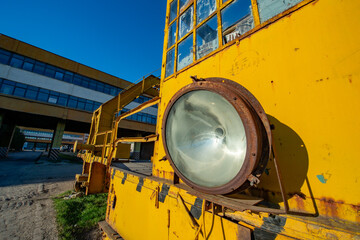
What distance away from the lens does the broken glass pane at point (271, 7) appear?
1.23 meters

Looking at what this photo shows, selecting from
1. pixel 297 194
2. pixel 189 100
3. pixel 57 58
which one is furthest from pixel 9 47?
pixel 297 194

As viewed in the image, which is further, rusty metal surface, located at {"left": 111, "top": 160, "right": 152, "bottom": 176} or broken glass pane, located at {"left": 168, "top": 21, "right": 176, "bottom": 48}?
rusty metal surface, located at {"left": 111, "top": 160, "right": 152, "bottom": 176}

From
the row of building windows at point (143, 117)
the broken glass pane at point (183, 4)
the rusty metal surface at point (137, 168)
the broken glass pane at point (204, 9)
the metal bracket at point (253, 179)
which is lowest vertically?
the rusty metal surface at point (137, 168)

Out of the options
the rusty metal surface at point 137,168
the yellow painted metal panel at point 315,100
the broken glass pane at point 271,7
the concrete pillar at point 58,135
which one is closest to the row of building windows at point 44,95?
the concrete pillar at point 58,135

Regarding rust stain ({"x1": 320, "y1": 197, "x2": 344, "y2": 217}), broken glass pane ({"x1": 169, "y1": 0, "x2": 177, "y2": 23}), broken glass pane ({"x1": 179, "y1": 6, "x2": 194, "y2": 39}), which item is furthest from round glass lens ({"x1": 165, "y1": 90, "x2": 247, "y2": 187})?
broken glass pane ({"x1": 169, "y1": 0, "x2": 177, "y2": 23})

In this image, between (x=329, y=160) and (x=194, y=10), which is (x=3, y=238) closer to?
(x=329, y=160)

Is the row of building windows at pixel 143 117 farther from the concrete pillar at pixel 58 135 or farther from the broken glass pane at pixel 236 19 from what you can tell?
the broken glass pane at pixel 236 19

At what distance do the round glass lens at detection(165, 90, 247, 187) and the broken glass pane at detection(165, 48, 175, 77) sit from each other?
1307 millimetres

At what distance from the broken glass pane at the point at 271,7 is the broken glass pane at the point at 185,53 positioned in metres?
0.91

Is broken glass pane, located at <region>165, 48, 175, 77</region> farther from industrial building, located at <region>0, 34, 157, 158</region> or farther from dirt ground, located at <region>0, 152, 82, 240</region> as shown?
industrial building, located at <region>0, 34, 157, 158</region>

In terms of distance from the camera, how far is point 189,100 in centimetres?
114

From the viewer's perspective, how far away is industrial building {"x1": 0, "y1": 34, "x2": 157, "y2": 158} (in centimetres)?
1329

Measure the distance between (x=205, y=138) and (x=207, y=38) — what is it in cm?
145

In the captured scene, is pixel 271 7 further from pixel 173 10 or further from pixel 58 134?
pixel 58 134
